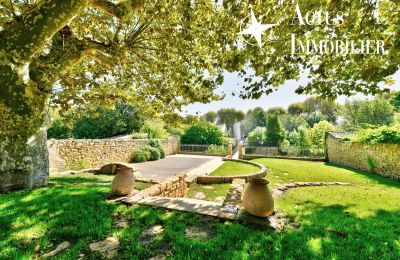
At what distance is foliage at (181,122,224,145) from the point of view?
89.1ft

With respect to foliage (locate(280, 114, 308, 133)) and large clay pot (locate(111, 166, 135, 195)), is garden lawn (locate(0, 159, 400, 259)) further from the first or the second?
foliage (locate(280, 114, 308, 133))

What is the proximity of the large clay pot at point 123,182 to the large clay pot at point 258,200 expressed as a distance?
3.25m

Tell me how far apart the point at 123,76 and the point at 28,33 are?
4.91 metres

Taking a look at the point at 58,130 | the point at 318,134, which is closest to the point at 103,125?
the point at 58,130

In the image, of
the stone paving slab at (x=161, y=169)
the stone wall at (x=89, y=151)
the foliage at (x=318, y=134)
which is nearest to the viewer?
the stone paving slab at (x=161, y=169)

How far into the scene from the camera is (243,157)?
2184 centimetres

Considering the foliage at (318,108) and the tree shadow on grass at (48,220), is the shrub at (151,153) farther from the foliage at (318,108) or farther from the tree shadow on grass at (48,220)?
the foliage at (318,108)

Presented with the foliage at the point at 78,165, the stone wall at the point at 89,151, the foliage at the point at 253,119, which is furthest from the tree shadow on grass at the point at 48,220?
the foliage at the point at 253,119

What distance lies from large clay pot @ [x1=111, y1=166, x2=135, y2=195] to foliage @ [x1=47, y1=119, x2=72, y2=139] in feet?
65.5

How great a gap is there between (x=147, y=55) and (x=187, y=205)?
6676 mm

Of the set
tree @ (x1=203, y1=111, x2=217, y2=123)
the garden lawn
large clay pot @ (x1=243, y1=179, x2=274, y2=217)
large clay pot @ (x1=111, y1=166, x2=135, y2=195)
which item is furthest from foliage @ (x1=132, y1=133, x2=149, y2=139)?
tree @ (x1=203, y1=111, x2=217, y2=123)

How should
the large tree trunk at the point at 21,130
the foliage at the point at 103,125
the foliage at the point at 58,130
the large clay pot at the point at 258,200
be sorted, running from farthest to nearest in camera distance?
the foliage at the point at 103,125 → the foliage at the point at 58,130 → the large tree trunk at the point at 21,130 → the large clay pot at the point at 258,200

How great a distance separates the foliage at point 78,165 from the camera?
11.8 m

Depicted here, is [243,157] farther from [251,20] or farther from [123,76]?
[251,20]
